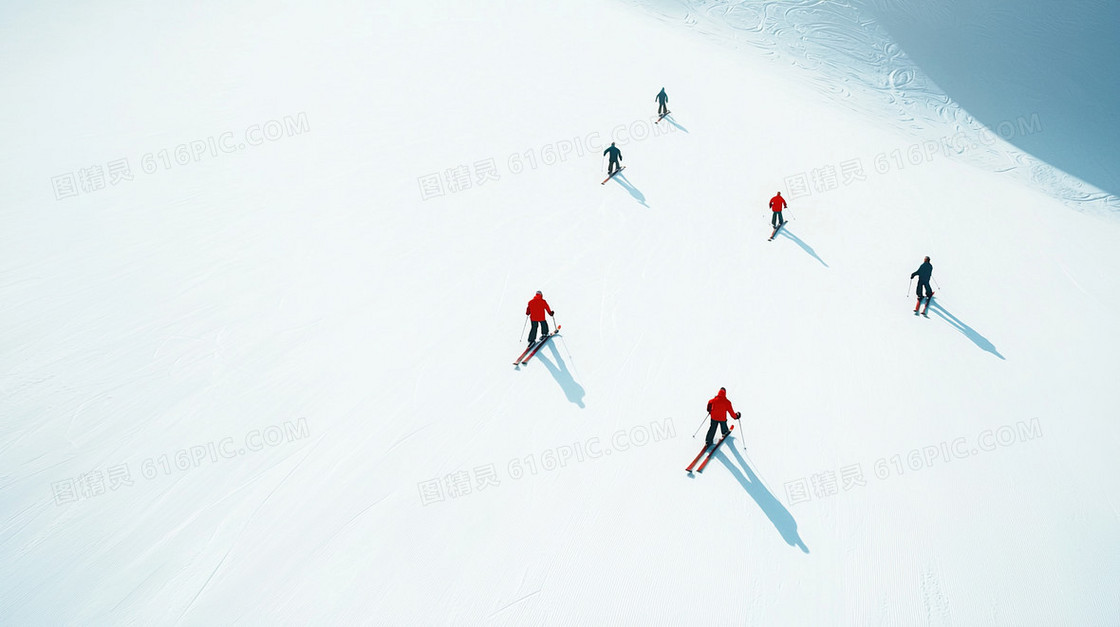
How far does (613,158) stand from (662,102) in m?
3.47

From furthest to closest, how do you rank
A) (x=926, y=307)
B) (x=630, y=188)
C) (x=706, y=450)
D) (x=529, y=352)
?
(x=630, y=188)
(x=926, y=307)
(x=529, y=352)
(x=706, y=450)

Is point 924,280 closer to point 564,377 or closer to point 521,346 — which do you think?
point 564,377

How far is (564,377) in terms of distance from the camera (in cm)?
964

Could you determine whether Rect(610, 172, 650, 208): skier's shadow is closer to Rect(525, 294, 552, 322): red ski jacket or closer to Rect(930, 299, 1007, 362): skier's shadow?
Rect(525, 294, 552, 322): red ski jacket

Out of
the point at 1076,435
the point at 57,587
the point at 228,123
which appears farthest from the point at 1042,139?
the point at 57,587

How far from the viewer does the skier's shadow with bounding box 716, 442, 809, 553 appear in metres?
7.52

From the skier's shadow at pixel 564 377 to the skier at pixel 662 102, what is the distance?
9.49m

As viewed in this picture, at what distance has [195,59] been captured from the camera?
18016mm

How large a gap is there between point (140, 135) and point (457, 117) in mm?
8002

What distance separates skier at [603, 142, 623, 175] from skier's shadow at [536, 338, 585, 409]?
6.03m

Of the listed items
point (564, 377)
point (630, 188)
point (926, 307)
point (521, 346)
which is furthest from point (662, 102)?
point (564, 377)

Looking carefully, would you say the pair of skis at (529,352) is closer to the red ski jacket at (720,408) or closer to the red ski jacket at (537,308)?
the red ski jacket at (537,308)

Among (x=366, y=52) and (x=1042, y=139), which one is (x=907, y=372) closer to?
(x=1042, y=139)

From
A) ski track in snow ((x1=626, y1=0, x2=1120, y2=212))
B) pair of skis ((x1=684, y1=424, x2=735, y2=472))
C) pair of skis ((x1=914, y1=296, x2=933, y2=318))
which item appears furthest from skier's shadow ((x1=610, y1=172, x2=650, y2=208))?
ski track in snow ((x1=626, y1=0, x2=1120, y2=212))
